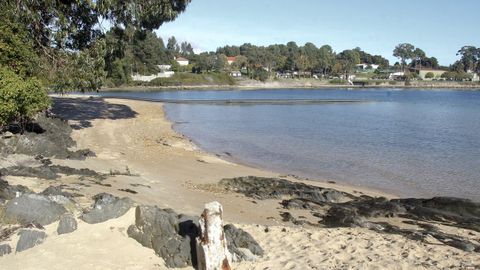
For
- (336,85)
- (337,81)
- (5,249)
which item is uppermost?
(5,249)

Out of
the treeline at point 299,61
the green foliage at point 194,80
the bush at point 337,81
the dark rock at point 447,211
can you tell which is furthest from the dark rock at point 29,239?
the bush at point 337,81

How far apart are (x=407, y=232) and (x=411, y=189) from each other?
682 centimetres

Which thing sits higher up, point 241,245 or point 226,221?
point 241,245

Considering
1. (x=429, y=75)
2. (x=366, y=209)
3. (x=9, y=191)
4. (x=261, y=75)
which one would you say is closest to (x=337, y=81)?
(x=261, y=75)

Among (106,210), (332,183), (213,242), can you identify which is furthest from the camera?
(332,183)

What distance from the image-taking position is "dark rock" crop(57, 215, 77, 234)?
7.71 m

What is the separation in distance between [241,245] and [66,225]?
286cm

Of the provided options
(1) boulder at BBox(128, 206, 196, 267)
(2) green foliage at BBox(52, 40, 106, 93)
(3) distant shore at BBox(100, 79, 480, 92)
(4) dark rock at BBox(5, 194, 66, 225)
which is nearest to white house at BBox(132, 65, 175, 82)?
(3) distant shore at BBox(100, 79, 480, 92)

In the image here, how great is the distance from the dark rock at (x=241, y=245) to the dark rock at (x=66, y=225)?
2.50 metres

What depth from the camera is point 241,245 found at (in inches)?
304

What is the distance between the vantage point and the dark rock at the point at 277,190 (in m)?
13.0

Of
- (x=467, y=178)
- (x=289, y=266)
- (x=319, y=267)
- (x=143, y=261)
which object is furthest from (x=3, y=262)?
(x=467, y=178)

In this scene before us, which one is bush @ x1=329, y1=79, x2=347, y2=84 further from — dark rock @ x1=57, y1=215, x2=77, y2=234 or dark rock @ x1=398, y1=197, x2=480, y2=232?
dark rock @ x1=57, y1=215, x2=77, y2=234

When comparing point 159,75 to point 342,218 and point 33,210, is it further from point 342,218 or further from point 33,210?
point 33,210
